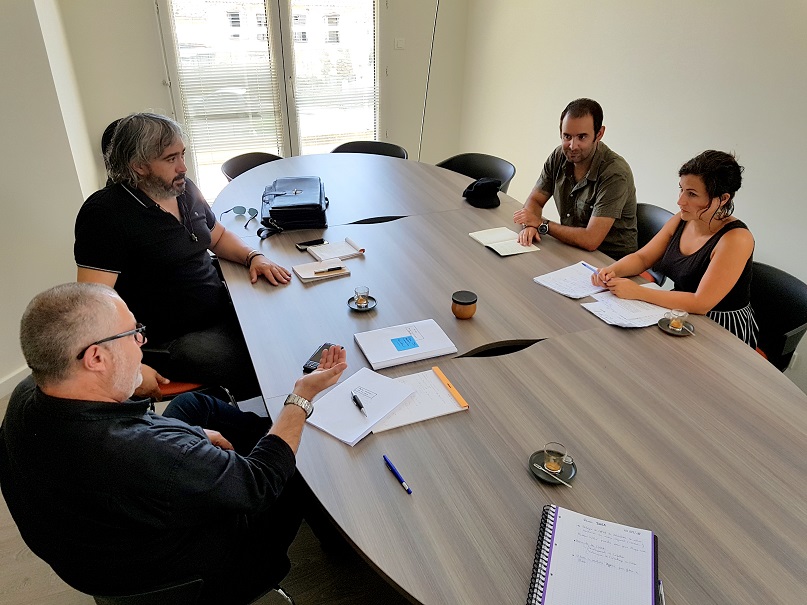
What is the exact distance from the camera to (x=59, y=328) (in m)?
1.08

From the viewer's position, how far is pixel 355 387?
5.16 feet

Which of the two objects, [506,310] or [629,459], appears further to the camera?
[506,310]

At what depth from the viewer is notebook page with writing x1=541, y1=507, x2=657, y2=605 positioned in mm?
1023

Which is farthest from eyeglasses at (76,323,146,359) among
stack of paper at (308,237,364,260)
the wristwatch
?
stack of paper at (308,237,364,260)

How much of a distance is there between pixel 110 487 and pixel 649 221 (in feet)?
8.62

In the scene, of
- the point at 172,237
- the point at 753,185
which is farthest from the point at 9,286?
the point at 753,185

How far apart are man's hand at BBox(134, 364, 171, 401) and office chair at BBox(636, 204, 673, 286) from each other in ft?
7.57

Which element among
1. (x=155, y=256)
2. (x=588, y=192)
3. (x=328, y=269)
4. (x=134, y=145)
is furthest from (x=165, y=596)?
(x=588, y=192)

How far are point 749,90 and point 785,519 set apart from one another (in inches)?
101

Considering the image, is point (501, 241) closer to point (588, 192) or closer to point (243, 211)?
point (588, 192)

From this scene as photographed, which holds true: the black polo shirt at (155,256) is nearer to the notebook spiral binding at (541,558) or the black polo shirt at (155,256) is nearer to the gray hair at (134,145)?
the gray hair at (134,145)

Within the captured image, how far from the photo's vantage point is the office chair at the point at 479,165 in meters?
3.75

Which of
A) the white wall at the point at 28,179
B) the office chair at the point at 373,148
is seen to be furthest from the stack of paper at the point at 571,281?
the white wall at the point at 28,179

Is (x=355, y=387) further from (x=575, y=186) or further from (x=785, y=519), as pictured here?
(x=575, y=186)
